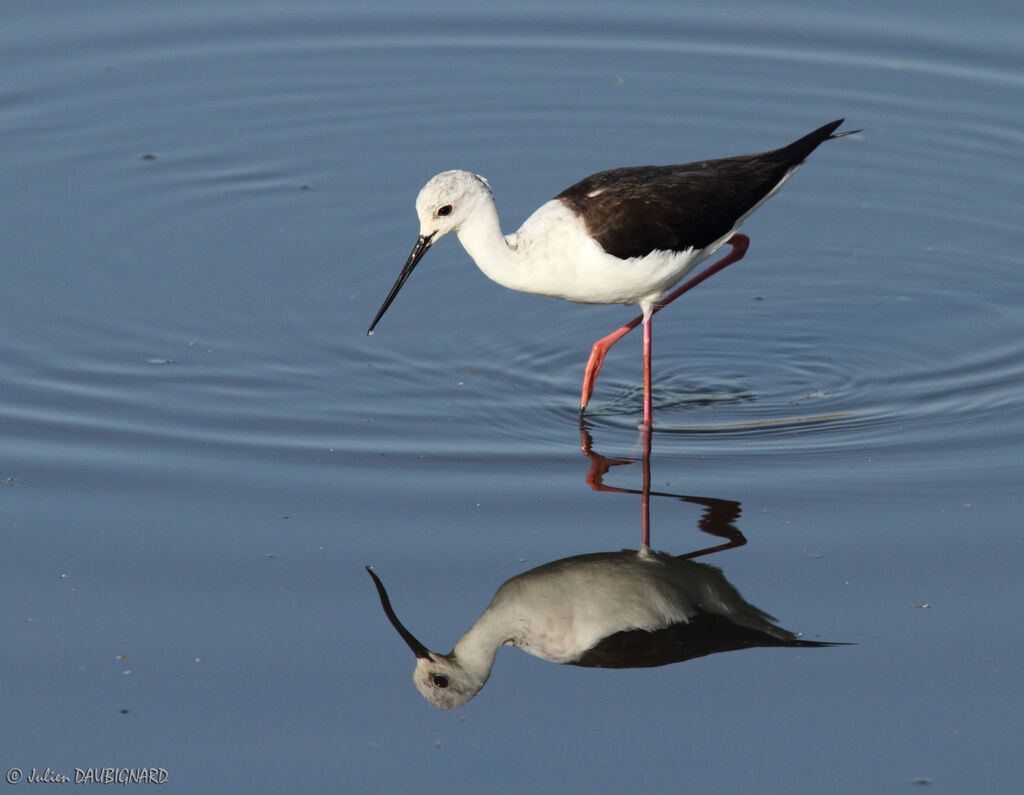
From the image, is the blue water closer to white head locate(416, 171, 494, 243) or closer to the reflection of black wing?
the reflection of black wing

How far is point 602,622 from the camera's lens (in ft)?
18.3

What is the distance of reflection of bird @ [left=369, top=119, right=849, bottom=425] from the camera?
685 centimetres

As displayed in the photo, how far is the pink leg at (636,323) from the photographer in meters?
7.37

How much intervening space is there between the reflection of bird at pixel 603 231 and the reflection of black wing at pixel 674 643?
→ 177cm

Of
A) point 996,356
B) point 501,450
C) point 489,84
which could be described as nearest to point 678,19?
point 489,84

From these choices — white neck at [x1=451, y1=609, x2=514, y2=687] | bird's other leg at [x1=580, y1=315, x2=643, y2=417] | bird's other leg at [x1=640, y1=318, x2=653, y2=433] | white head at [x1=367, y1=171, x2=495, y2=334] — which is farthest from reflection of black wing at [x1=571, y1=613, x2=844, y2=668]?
white head at [x1=367, y1=171, x2=495, y2=334]

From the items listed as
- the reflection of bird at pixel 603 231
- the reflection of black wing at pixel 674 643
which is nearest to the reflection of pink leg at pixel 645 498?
the reflection of bird at pixel 603 231

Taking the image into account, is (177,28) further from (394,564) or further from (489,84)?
(394,564)

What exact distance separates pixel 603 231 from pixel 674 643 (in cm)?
223

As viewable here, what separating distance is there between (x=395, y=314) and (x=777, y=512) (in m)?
2.83

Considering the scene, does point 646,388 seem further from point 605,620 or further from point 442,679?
point 442,679

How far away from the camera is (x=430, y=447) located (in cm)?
680

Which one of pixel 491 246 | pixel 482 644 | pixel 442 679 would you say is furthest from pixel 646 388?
pixel 442 679

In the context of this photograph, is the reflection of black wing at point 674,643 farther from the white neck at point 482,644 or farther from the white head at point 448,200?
the white head at point 448,200
